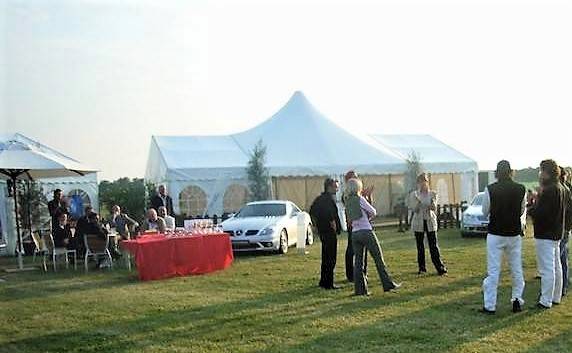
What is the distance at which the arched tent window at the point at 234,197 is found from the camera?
25172 mm

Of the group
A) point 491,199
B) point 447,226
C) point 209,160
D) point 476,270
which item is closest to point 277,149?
point 209,160

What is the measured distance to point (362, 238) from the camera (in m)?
8.88

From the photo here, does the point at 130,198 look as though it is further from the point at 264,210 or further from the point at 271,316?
the point at 271,316

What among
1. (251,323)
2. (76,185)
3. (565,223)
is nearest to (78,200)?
(76,185)

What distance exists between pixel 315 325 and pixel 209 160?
1881 centimetres

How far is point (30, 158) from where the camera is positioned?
13.2 meters

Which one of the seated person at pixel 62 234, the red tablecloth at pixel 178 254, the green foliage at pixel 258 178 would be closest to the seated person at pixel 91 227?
the seated person at pixel 62 234

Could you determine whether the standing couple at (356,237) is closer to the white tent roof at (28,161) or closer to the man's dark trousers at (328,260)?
the man's dark trousers at (328,260)

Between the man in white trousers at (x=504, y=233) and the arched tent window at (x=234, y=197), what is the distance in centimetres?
1827

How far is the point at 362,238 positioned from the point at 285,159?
55.5 ft

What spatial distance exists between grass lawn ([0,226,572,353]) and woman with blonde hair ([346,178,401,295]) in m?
0.20

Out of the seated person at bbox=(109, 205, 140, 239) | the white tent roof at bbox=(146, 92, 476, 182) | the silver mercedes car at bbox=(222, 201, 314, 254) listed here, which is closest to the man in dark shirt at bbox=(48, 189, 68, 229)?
the seated person at bbox=(109, 205, 140, 239)

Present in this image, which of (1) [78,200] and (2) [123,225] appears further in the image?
(1) [78,200]

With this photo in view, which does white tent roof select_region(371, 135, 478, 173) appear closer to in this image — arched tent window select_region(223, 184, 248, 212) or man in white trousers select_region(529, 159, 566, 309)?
arched tent window select_region(223, 184, 248, 212)
